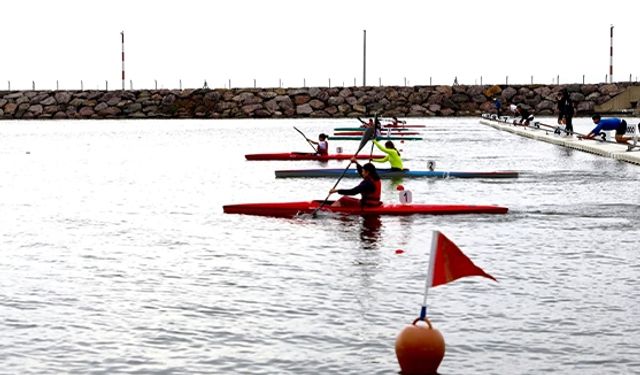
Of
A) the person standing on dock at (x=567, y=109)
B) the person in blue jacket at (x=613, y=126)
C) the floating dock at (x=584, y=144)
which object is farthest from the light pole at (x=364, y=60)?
the person in blue jacket at (x=613, y=126)

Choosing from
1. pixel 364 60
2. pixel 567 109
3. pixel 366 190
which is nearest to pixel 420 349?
pixel 366 190

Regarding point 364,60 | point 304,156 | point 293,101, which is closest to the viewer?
point 304,156

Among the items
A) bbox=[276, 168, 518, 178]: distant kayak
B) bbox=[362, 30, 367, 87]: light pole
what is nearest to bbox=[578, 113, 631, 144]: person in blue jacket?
bbox=[276, 168, 518, 178]: distant kayak

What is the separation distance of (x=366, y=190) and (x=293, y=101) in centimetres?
11253

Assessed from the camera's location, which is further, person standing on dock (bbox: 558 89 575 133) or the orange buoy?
person standing on dock (bbox: 558 89 575 133)

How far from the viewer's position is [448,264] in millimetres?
11867

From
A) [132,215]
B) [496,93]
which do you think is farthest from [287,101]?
[132,215]

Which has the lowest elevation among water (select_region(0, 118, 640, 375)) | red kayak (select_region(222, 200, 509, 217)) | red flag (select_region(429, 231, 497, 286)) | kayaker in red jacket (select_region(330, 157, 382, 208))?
water (select_region(0, 118, 640, 375))

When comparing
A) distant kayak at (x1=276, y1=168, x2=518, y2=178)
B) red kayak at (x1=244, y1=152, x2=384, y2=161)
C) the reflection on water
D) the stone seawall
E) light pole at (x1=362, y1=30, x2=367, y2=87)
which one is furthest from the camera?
the stone seawall

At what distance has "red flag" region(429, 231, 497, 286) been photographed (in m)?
11.7

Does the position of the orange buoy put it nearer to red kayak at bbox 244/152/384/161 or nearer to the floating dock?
the floating dock

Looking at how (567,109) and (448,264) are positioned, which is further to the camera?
(567,109)

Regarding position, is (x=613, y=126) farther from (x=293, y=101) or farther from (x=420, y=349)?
(x=293, y=101)

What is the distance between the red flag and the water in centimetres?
107
